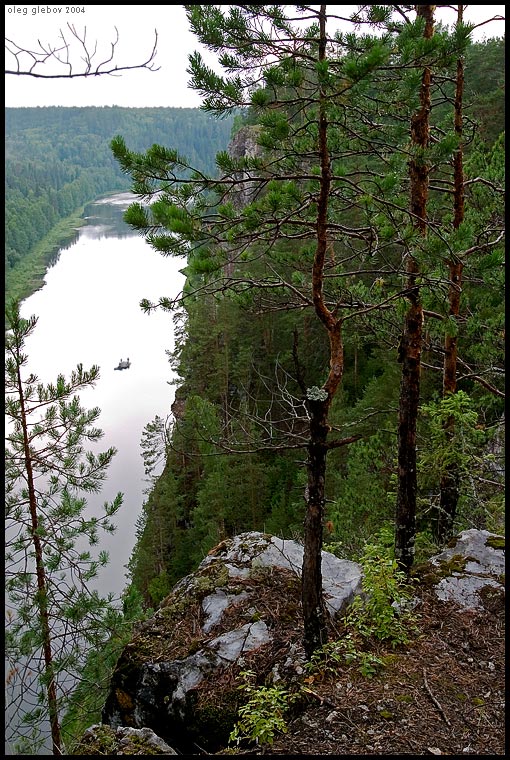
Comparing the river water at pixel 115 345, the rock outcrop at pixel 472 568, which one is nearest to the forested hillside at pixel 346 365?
the rock outcrop at pixel 472 568

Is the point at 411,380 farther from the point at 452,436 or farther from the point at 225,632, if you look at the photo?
the point at 225,632

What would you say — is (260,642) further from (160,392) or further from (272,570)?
(160,392)

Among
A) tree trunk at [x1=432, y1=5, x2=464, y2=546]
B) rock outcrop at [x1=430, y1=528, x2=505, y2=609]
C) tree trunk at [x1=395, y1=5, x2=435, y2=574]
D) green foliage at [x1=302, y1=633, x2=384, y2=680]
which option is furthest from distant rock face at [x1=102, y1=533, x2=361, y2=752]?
tree trunk at [x1=432, y1=5, x2=464, y2=546]

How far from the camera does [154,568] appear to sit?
18.6 m

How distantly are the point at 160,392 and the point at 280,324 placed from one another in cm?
1234

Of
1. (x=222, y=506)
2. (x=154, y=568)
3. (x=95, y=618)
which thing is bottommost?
(x=154, y=568)

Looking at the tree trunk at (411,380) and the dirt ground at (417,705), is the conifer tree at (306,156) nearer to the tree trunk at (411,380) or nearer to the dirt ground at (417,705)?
the tree trunk at (411,380)

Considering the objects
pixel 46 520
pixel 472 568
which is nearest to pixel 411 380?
pixel 472 568

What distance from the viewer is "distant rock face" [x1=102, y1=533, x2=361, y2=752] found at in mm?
4117

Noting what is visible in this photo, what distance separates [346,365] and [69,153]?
4380 inches

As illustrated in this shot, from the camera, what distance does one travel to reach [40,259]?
56562 millimetres

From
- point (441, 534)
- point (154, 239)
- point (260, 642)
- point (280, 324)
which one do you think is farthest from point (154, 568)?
point (154, 239)

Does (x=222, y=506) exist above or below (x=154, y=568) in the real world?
above

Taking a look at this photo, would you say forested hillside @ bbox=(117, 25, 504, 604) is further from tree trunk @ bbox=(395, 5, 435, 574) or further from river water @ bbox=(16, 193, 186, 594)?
river water @ bbox=(16, 193, 186, 594)
